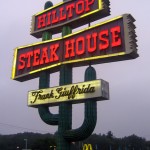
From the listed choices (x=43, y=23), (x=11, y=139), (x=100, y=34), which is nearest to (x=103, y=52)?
(x=100, y=34)

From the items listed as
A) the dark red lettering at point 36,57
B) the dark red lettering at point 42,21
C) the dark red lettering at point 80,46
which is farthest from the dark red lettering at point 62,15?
the dark red lettering at point 36,57

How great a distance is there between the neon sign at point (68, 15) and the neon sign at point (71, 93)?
5.69 m

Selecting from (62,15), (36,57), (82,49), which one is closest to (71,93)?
(82,49)

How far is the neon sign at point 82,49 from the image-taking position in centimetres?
1975

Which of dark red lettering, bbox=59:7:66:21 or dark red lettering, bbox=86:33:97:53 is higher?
dark red lettering, bbox=59:7:66:21

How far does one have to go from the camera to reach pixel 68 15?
78.6 ft

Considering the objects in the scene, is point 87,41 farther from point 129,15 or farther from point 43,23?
point 43,23

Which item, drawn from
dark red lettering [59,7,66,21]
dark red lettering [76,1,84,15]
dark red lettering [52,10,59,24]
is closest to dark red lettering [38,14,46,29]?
dark red lettering [52,10,59,24]

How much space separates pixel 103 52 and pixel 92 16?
3.63 m

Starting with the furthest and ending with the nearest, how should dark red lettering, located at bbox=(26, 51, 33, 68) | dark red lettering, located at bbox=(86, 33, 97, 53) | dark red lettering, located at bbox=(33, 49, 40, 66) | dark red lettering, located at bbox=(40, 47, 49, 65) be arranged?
dark red lettering, located at bbox=(26, 51, 33, 68), dark red lettering, located at bbox=(33, 49, 40, 66), dark red lettering, located at bbox=(40, 47, 49, 65), dark red lettering, located at bbox=(86, 33, 97, 53)

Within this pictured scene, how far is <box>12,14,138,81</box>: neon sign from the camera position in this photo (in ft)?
64.8

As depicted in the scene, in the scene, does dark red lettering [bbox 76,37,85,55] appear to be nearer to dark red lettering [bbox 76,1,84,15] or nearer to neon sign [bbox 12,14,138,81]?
neon sign [bbox 12,14,138,81]

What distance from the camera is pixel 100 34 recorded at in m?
21.0

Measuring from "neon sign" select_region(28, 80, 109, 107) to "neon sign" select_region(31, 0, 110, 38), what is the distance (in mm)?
5688
